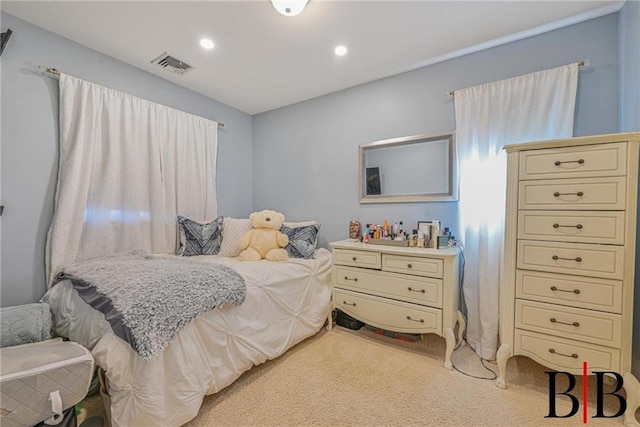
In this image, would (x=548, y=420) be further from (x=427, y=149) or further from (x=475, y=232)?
(x=427, y=149)

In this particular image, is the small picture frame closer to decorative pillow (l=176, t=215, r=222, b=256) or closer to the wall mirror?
the wall mirror

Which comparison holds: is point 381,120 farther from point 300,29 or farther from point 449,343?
point 449,343

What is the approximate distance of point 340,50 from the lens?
2090 millimetres

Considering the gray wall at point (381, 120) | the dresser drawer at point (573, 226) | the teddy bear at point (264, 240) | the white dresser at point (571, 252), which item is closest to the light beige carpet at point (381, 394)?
the white dresser at point (571, 252)

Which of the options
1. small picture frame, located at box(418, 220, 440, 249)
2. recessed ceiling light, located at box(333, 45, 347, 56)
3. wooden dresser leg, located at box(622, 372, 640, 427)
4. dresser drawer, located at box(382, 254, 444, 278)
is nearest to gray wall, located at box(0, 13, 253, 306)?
recessed ceiling light, located at box(333, 45, 347, 56)

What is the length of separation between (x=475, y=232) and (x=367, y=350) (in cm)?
124

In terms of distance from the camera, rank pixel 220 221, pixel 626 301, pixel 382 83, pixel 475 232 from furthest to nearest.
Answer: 1. pixel 220 221
2. pixel 382 83
3. pixel 475 232
4. pixel 626 301

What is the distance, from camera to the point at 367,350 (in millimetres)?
2035

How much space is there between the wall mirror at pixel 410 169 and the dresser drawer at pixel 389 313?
92cm

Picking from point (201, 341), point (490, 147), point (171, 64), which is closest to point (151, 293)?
point (201, 341)

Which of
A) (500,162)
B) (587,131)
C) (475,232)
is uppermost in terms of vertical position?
(587,131)

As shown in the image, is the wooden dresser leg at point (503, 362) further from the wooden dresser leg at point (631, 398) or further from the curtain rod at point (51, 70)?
the curtain rod at point (51, 70)

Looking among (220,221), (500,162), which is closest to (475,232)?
(500,162)

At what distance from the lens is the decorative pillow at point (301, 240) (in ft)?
8.13
